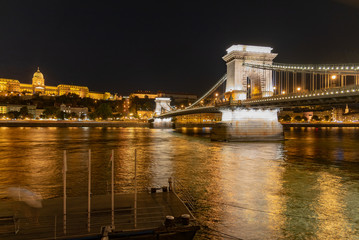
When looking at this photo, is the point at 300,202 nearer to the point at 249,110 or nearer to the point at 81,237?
the point at 81,237

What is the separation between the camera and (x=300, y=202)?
1138cm

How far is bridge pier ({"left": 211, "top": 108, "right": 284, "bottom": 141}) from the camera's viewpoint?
38875 millimetres

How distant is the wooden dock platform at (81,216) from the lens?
662 cm

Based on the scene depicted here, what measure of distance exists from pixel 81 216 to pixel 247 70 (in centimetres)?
3846

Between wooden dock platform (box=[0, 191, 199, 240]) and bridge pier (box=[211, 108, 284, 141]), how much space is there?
30.6m

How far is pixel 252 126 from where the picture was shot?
131 ft

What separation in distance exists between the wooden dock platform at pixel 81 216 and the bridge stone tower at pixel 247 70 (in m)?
35.0

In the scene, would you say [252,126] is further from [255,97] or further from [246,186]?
[246,186]

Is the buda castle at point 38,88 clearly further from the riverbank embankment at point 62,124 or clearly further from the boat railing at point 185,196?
the boat railing at point 185,196

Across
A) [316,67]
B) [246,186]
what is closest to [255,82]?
[316,67]

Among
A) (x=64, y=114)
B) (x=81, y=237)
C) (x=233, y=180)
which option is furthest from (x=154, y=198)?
(x=64, y=114)

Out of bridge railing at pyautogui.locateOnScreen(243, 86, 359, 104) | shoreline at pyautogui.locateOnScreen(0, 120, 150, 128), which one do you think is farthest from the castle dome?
bridge railing at pyautogui.locateOnScreen(243, 86, 359, 104)

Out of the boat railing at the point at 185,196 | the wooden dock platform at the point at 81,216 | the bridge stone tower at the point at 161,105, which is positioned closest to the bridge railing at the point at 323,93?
the boat railing at the point at 185,196

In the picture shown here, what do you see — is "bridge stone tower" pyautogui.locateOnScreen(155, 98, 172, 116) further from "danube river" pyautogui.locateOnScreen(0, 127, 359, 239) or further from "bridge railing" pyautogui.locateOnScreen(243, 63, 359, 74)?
"danube river" pyautogui.locateOnScreen(0, 127, 359, 239)
